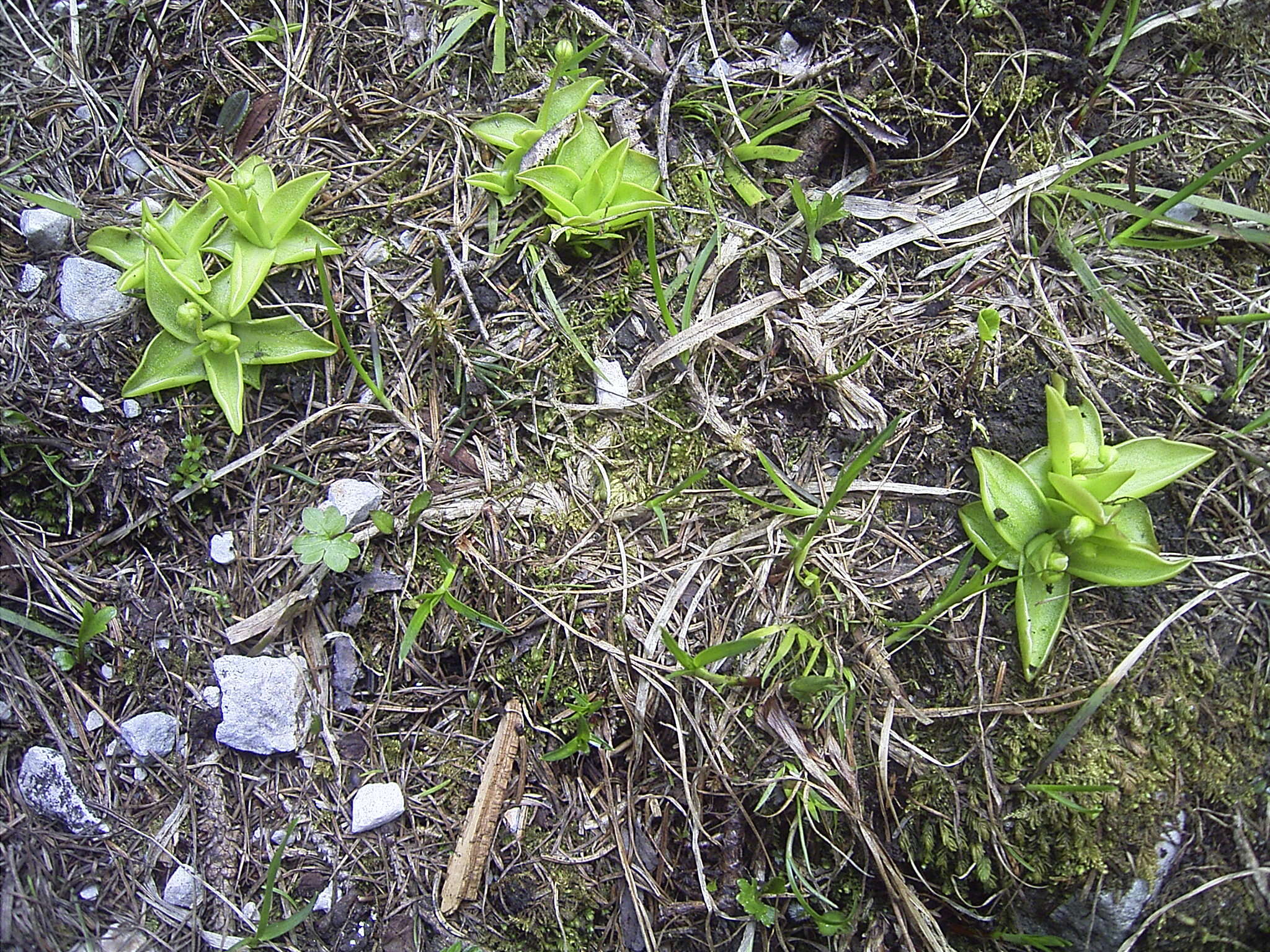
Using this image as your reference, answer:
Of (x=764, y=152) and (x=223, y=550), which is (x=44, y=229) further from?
(x=764, y=152)

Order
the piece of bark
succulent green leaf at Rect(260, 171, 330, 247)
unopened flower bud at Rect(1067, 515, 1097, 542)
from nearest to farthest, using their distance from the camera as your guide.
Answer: unopened flower bud at Rect(1067, 515, 1097, 542), the piece of bark, succulent green leaf at Rect(260, 171, 330, 247)

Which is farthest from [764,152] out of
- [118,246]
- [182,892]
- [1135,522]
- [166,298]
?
[182,892]

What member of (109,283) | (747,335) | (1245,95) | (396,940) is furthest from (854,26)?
(396,940)

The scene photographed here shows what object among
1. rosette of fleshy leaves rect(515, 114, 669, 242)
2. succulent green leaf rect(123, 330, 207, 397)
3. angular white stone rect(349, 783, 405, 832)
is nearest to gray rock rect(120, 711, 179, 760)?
angular white stone rect(349, 783, 405, 832)

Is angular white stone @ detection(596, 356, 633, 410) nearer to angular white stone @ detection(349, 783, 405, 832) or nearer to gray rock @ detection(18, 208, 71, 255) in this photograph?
angular white stone @ detection(349, 783, 405, 832)

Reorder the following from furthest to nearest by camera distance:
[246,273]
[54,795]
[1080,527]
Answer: [246,273], [54,795], [1080,527]

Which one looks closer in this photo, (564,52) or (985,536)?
(985,536)

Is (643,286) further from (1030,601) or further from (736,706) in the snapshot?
(1030,601)
